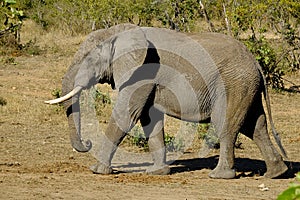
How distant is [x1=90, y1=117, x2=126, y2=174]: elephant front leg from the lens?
757 centimetres

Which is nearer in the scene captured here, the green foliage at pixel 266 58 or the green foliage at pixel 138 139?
the green foliage at pixel 138 139

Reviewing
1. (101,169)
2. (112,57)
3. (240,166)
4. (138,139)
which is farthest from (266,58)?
(101,169)

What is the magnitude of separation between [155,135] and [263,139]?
119 cm

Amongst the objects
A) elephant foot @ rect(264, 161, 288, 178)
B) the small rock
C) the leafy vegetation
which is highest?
the leafy vegetation

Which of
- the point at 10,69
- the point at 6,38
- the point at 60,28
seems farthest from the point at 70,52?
the point at 60,28

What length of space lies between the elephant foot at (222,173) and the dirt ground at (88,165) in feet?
0.23

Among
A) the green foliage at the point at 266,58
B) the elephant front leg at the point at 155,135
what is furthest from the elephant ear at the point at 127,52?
the green foliage at the point at 266,58

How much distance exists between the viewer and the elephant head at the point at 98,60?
7.50 m

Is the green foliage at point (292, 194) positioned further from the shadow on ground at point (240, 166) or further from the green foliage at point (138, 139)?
the green foliage at point (138, 139)

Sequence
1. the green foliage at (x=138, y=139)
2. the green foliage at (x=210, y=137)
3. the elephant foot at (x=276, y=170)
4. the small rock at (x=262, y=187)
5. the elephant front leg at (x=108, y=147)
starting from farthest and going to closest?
the green foliage at (x=210, y=137)
the green foliage at (x=138, y=139)
the elephant foot at (x=276, y=170)
the elephant front leg at (x=108, y=147)
the small rock at (x=262, y=187)

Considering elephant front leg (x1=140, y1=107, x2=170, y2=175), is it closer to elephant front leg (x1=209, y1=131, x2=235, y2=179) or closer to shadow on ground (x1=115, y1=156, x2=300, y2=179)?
shadow on ground (x1=115, y1=156, x2=300, y2=179)

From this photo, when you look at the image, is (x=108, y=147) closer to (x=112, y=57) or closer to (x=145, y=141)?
(x=112, y=57)

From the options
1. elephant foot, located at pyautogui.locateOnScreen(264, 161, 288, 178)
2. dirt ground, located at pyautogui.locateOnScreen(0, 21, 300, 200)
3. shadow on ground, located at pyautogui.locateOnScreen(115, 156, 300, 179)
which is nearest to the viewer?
dirt ground, located at pyautogui.locateOnScreen(0, 21, 300, 200)

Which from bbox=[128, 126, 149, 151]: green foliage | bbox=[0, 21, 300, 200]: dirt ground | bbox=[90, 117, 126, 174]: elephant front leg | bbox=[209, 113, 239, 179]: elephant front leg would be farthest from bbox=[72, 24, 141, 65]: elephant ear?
bbox=[128, 126, 149, 151]: green foliage
